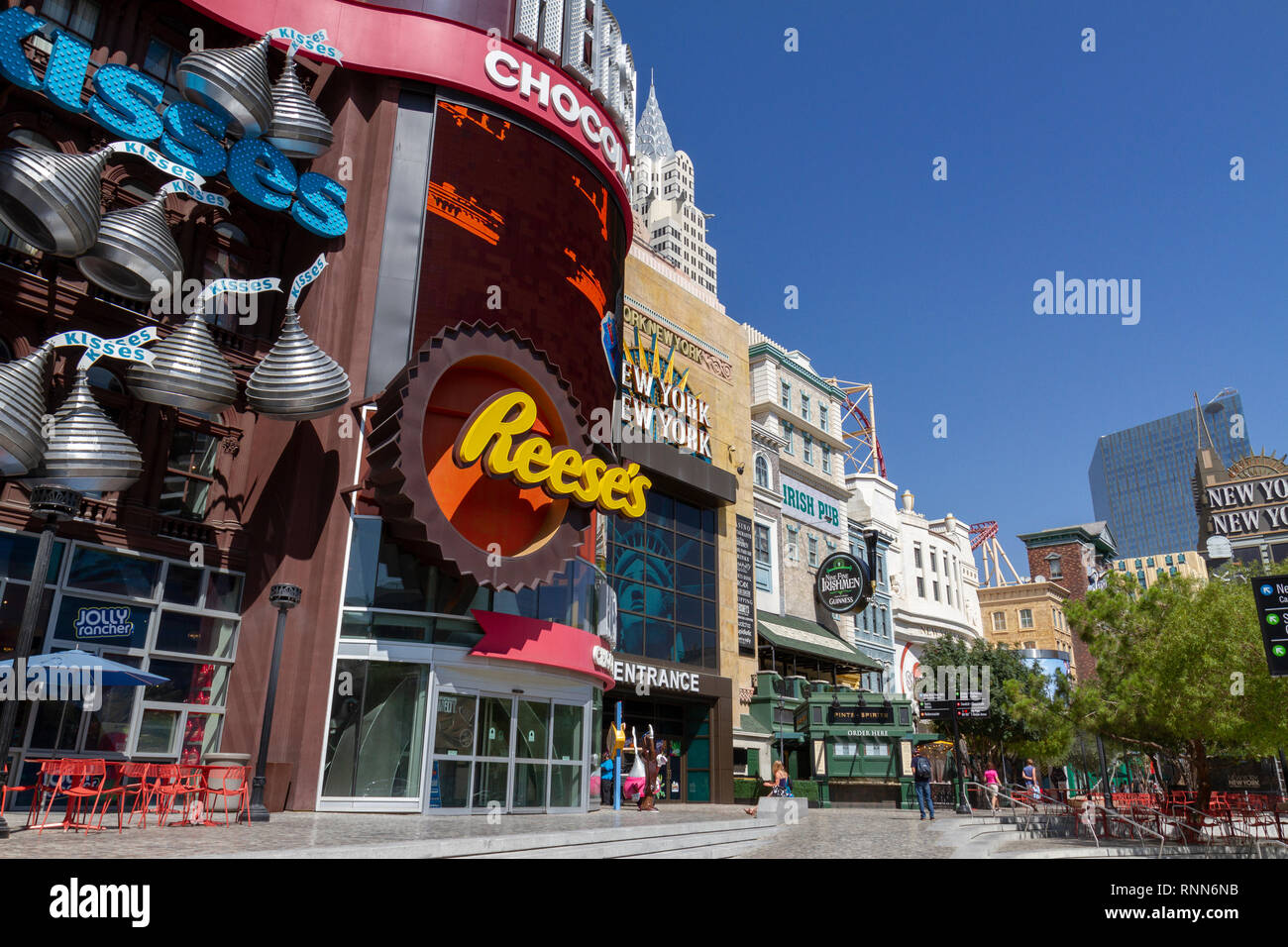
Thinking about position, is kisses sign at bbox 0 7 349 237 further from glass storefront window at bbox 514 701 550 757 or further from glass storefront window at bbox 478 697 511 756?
glass storefront window at bbox 514 701 550 757

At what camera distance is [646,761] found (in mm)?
26953

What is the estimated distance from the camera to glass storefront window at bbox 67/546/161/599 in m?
18.9

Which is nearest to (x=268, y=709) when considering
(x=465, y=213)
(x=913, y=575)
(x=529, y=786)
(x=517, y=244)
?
(x=529, y=786)

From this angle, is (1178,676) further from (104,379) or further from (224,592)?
(104,379)

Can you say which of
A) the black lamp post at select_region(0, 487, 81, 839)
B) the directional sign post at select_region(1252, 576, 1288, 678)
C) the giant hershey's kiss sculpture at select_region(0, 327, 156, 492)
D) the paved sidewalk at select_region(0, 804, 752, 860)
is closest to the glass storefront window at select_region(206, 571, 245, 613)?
the giant hershey's kiss sculpture at select_region(0, 327, 156, 492)

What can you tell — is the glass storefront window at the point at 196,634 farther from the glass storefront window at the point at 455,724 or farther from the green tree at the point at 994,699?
the green tree at the point at 994,699

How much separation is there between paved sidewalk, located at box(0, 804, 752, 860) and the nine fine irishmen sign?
90.6 feet

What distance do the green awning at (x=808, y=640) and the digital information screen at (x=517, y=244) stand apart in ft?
53.7

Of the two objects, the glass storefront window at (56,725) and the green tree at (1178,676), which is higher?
the green tree at (1178,676)

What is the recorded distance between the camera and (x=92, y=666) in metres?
15.2

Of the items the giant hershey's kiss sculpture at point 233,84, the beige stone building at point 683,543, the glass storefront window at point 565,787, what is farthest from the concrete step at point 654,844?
the giant hershey's kiss sculpture at point 233,84

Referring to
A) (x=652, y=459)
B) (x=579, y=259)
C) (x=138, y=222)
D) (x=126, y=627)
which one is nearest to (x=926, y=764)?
(x=652, y=459)

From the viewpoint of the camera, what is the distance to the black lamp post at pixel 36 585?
39.7ft
